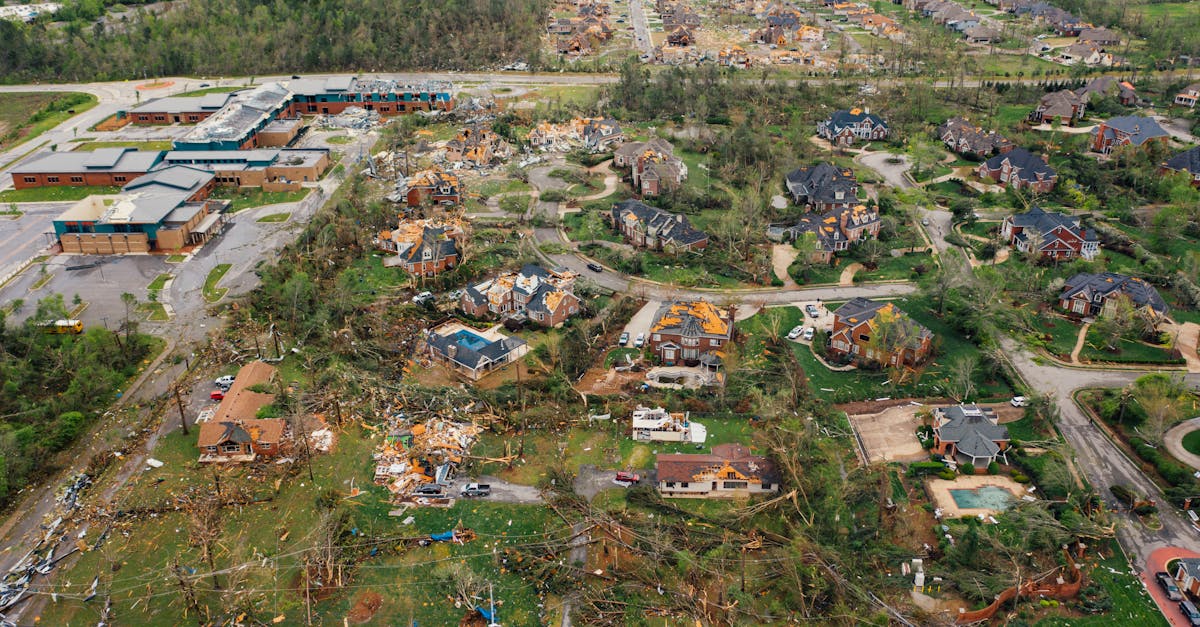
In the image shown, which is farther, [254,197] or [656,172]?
[254,197]

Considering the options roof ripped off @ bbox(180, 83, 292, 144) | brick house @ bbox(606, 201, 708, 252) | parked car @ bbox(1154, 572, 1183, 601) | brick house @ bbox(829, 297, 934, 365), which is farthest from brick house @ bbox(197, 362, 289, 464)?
roof ripped off @ bbox(180, 83, 292, 144)

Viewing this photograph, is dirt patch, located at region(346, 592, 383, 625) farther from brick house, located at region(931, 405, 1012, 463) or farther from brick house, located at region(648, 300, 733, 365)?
brick house, located at region(931, 405, 1012, 463)

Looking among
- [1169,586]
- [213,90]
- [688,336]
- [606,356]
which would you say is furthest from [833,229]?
[213,90]

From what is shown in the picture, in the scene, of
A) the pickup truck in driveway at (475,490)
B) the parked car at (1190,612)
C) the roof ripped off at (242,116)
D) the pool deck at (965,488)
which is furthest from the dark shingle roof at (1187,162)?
the roof ripped off at (242,116)

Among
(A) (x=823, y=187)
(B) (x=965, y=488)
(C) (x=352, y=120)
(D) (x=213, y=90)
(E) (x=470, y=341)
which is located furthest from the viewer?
(D) (x=213, y=90)

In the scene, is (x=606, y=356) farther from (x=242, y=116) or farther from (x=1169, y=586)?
(x=242, y=116)

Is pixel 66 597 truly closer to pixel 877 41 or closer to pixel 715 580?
pixel 715 580
